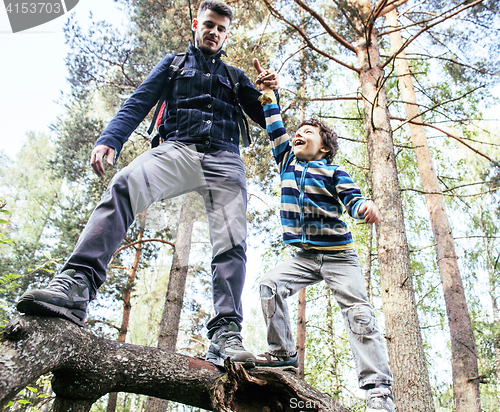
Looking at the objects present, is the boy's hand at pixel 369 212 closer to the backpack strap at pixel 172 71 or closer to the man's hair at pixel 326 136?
the man's hair at pixel 326 136

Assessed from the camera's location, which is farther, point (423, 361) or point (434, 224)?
point (434, 224)

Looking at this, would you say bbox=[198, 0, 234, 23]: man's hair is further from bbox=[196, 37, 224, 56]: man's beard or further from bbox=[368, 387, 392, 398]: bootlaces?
bbox=[368, 387, 392, 398]: bootlaces

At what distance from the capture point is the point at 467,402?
17.6 feet

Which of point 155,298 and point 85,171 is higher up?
point 85,171

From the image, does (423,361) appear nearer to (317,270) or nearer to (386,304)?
(386,304)

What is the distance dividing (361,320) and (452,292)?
18.5ft

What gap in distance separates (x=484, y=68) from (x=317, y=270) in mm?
6125

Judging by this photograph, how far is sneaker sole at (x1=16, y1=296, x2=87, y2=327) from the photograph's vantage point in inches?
47.7

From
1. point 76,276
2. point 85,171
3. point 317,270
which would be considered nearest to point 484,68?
point 317,270

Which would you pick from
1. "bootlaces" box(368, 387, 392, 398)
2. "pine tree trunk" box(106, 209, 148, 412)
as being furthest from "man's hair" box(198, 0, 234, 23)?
"pine tree trunk" box(106, 209, 148, 412)

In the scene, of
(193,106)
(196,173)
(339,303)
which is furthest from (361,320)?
(193,106)

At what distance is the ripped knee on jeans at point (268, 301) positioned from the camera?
6.57ft

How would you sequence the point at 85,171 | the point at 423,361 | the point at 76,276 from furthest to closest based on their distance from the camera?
the point at 85,171
the point at 423,361
the point at 76,276

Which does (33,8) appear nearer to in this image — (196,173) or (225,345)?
(196,173)
